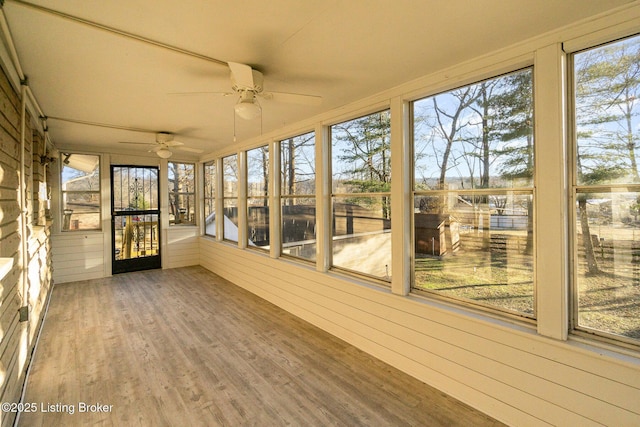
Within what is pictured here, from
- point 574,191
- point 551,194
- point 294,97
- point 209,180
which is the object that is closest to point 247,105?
point 294,97

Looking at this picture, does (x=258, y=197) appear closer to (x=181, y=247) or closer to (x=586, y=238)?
(x=181, y=247)

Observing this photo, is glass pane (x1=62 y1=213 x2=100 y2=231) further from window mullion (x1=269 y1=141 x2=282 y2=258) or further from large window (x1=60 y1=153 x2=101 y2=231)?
window mullion (x1=269 y1=141 x2=282 y2=258)

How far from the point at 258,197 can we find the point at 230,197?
1216 mm

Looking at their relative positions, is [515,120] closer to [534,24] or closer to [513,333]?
[534,24]

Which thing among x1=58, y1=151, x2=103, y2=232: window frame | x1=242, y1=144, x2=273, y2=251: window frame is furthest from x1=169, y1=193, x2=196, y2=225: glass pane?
x1=242, y1=144, x2=273, y2=251: window frame

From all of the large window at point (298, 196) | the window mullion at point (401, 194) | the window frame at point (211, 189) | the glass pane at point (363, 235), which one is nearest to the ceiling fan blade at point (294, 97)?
the window mullion at point (401, 194)

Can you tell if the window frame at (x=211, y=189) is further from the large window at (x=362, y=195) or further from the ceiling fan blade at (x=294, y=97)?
the ceiling fan blade at (x=294, y=97)

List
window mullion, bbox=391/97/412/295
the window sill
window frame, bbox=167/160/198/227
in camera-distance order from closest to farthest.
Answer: the window sill, window mullion, bbox=391/97/412/295, window frame, bbox=167/160/198/227

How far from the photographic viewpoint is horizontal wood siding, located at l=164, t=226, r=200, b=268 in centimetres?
667

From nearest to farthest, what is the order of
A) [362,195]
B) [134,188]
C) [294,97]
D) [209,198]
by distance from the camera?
[294,97]
[362,195]
[134,188]
[209,198]

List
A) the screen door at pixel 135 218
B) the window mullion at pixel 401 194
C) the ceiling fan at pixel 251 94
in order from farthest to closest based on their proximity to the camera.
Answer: the screen door at pixel 135 218
the window mullion at pixel 401 194
the ceiling fan at pixel 251 94

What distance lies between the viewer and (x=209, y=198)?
684 cm

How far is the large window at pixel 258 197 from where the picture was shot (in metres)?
4.87

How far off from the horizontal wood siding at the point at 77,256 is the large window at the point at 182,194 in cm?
148
